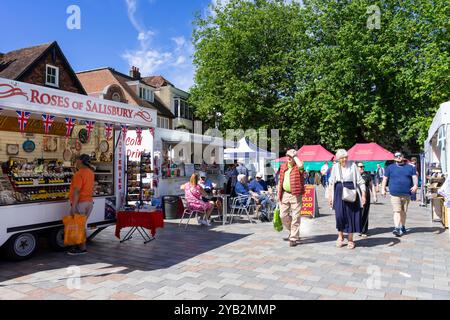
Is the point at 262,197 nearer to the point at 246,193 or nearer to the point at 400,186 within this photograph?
the point at 246,193

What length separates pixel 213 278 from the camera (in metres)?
4.69

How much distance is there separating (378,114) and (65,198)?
2155cm

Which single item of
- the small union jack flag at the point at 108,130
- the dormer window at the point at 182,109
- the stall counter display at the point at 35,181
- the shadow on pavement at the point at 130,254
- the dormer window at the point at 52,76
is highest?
the dormer window at the point at 182,109

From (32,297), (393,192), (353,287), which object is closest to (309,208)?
(393,192)

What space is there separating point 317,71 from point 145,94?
47.7ft

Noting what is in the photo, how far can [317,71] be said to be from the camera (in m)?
24.7

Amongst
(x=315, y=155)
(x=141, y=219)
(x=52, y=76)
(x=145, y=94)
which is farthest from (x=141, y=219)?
(x=145, y=94)

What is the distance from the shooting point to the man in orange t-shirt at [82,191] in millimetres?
5785

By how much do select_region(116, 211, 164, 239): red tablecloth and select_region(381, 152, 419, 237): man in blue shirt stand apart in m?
4.61

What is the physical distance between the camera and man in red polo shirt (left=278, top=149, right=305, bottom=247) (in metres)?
6.49

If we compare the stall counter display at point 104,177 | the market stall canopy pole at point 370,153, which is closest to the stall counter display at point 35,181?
the stall counter display at point 104,177

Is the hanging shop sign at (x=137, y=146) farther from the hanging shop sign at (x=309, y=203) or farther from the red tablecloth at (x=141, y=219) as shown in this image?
the hanging shop sign at (x=309, y=203)

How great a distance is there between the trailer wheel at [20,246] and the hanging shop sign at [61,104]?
6.42ft
